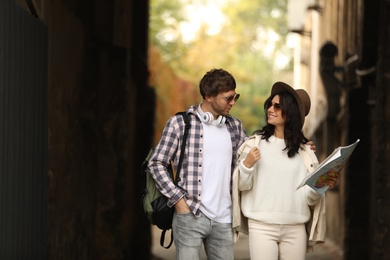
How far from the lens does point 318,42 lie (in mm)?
27656

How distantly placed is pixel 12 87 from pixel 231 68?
166 feet

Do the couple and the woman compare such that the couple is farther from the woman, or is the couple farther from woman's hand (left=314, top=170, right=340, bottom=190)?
woman's hand (left=314, top=170, right=340, bottom=190)

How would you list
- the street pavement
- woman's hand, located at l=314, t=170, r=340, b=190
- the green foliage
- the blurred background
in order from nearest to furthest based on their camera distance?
woman's hand, located at l=314, t=170, r=340, b=190
the blurred background
the street pavement
the green foliage

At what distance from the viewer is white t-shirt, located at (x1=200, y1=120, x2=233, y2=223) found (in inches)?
267

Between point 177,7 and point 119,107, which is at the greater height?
point 177,7

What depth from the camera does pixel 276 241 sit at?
6.74m

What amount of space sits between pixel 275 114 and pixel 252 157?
47 centimetres

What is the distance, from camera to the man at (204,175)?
267 inches

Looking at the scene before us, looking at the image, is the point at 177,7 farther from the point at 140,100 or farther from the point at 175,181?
the point at 175,181

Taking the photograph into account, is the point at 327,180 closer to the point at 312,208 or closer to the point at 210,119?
Answer: the point at 312,208

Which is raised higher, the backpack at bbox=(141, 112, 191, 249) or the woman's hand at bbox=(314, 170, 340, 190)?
the woman's hand at bbox=(314, 170, 340, 190)

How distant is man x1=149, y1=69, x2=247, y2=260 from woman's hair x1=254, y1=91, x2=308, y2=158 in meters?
0.30

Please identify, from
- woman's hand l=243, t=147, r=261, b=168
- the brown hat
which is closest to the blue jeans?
woman's hand l=243, t=147, r=261, b=168

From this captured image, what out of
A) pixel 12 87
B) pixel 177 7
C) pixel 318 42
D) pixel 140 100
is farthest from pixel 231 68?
pixel 12 87
